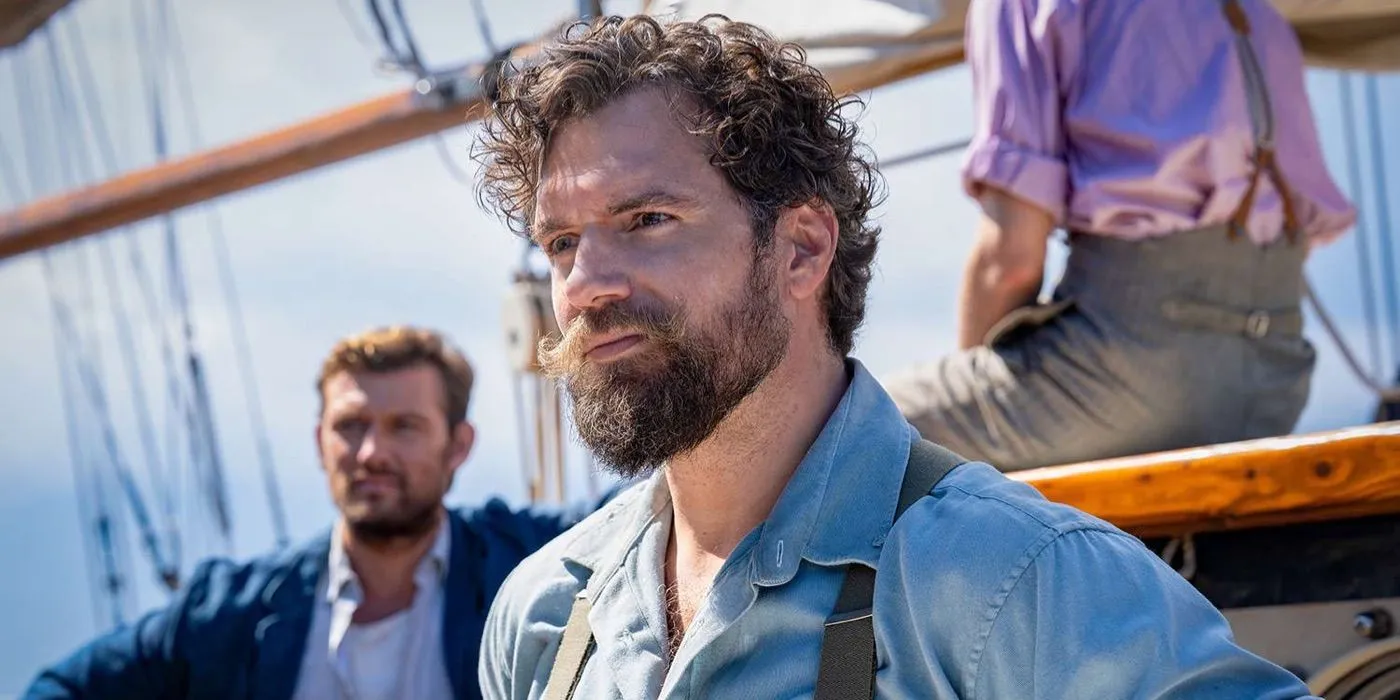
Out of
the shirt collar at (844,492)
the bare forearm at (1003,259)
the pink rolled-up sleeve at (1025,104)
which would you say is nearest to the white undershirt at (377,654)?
the bare forearm at (1003,259)

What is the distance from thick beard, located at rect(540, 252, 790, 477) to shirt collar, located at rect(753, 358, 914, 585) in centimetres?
12

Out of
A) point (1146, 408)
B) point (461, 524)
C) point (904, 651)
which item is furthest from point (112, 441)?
point (904, 651)

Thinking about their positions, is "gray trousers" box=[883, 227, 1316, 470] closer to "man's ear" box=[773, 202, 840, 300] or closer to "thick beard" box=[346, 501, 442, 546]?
"man's ear" box=[773, 202, 840, 300]

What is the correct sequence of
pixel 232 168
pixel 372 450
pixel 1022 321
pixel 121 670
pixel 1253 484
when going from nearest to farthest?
pixel 1253 484, pixel 1022 321, pixel 121 670, pixel 372 450, pixel 232 168

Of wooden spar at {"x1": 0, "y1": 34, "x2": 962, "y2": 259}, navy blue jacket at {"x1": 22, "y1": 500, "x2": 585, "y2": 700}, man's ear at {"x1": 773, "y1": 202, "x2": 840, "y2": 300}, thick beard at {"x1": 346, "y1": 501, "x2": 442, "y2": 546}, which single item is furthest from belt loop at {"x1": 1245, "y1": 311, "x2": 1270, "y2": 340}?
wooden spar at {"x1": 0, "y1": 34, "x2": 962, "y2": 259}

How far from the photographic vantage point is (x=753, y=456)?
2.04 m

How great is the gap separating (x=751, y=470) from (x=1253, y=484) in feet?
2.54

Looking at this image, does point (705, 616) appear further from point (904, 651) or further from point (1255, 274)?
point (1255, 274)

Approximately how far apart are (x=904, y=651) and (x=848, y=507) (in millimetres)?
215

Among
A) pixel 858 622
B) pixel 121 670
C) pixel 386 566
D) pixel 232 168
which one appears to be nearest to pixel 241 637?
pixel 121 670

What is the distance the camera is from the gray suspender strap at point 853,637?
172cm

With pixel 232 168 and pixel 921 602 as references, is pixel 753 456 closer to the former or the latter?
pixel 921 602

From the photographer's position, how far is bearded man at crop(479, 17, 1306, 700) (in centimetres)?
168

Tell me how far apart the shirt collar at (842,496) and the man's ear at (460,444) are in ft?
9.57
